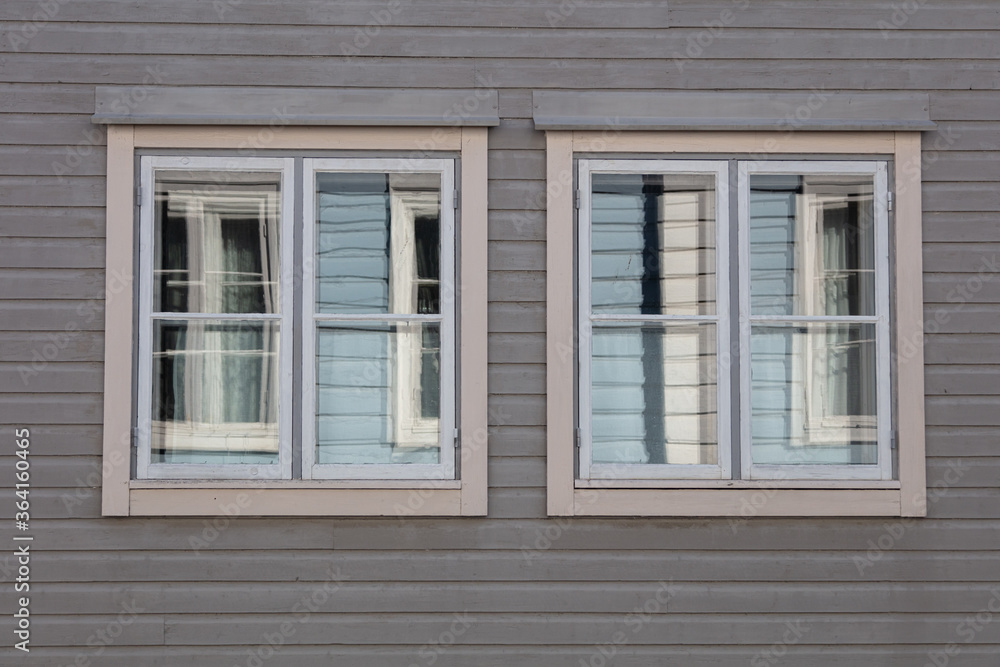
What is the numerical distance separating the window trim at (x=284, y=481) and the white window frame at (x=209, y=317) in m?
0.04

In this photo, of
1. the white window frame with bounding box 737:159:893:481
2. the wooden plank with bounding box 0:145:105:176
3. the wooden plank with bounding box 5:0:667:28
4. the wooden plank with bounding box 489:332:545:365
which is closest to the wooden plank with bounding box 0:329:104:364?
the wooden plank with bounding box 0:145:105:176

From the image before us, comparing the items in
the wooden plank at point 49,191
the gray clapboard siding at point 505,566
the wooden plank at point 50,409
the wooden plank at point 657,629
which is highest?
the wooden plank at point 49,191

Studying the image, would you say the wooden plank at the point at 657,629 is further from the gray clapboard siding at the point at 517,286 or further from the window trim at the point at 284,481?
the gray clapboard siding at the point at 517,286

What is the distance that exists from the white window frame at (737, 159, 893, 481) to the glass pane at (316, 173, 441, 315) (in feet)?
4.39

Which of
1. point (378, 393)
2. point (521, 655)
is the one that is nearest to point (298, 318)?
point (378, 393)

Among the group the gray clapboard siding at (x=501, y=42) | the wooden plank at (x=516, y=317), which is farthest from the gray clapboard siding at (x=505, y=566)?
the gray clapboard siding at (x=501, y=42)

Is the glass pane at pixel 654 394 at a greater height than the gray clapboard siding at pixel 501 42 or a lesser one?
lesser

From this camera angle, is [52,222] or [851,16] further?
[851,16]

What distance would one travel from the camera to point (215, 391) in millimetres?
4457

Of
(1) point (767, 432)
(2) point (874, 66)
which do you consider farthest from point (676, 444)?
(2) point (874, 66)

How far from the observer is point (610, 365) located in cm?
450

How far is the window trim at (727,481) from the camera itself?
14.4ft

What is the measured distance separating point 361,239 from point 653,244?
1.28 m

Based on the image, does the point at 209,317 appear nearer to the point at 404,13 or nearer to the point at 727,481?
the point at 404,13
